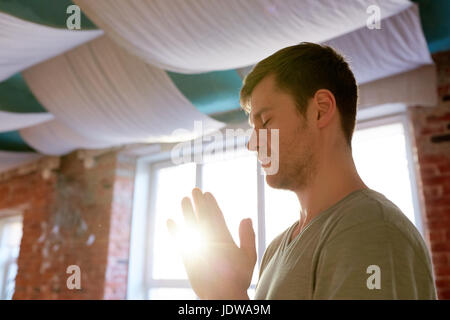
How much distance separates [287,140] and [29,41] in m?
1.87

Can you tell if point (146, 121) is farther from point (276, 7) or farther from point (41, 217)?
point (41, 217)

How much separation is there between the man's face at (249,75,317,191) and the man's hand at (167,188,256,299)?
5.4 inches

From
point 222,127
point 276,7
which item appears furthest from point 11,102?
point 276,7

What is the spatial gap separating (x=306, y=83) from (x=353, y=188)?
203mm

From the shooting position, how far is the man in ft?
1.54

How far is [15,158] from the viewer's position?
4277 mm

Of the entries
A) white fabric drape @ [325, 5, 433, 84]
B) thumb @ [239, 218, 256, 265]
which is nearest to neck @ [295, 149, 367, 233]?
thumb @ [239, 218, 256, 265]

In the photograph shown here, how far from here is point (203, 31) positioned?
64.0 inches

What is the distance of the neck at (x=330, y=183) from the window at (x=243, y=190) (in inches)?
54.4

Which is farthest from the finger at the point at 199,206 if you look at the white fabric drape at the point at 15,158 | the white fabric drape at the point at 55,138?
the white fabric drape at the point at 15,158

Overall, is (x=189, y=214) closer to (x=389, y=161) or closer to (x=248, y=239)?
(x=248, y=239)

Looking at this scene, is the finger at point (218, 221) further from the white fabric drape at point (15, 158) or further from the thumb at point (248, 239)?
the white fabric drape at point (15, 158)

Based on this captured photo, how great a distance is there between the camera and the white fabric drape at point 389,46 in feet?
5.84
